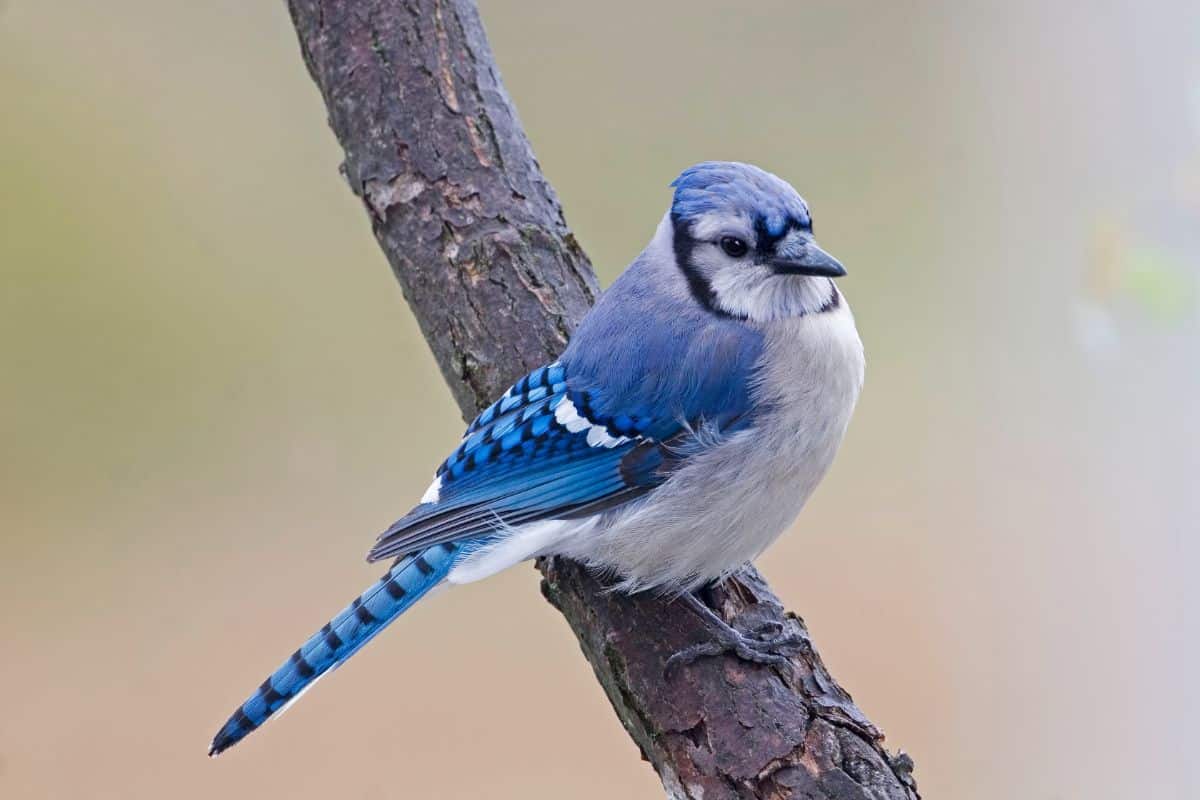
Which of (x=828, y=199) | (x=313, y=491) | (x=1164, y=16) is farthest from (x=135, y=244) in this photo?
(x=1164, y=16)

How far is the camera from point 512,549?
1.79 metres

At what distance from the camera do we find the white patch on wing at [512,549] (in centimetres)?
179

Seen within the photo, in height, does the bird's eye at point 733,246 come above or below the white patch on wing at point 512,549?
above

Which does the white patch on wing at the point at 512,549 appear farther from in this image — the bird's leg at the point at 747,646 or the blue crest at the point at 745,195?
the blue crest at the point at 745,195

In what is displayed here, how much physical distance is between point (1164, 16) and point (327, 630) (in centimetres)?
226

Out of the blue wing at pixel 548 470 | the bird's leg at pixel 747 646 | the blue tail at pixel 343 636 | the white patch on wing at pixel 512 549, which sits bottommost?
the bird's leg at pixel 747 646

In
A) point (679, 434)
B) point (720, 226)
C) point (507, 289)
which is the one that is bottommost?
point (679, 434)

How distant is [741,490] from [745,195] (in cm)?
40

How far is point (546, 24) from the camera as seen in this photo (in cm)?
369

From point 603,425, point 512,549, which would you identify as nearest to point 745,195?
point 603,425

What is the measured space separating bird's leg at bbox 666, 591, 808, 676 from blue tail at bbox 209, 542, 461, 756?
35cm

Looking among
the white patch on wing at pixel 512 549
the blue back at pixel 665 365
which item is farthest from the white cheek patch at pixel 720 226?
the white patch on wing at pixel 512 549

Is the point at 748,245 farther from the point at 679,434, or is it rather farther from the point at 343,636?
the point at 343,636

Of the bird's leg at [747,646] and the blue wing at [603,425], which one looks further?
the blue wing at [603,425]
